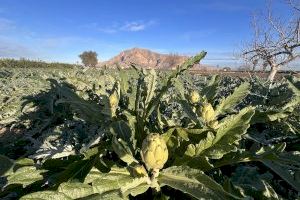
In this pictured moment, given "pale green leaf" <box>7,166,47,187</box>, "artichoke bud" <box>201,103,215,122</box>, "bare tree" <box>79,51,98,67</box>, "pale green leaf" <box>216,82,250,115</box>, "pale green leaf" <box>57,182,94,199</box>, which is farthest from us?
"bare tree" <box>79,51,98,67</box>

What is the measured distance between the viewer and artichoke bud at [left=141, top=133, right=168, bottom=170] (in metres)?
1.68

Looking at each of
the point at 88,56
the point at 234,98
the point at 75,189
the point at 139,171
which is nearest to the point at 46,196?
the point at 75,189

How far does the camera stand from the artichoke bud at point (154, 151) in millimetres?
1679

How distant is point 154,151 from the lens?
169 centimetres

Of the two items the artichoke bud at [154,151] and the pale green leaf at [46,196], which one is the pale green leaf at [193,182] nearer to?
the artichoke bud at [154,151]

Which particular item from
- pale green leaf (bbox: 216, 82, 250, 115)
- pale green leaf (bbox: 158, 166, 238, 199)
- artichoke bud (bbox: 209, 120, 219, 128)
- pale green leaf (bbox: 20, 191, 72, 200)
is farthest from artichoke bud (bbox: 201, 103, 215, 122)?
pale green leaf (bbox: 20, 191, 72, 200)

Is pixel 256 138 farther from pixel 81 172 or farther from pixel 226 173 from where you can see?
pixel 81 172

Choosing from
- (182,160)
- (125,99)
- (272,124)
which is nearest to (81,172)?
(182,160)

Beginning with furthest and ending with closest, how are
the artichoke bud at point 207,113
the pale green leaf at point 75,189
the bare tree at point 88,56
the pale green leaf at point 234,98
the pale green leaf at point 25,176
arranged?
the bare tree at point 88,56 → the pale green leaf at point 234,98 → the artichoke bud at point 207,113 → the pale green leaf at point 25,176 → the pale green leaf at point 75,189

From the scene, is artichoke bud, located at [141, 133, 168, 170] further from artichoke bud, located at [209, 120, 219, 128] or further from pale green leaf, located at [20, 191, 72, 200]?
artichoke bud, located at [209, 120, 219, 128]

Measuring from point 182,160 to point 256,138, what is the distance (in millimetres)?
672

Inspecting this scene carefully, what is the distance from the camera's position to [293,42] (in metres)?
12.0

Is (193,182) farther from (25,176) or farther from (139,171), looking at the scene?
(25,176)

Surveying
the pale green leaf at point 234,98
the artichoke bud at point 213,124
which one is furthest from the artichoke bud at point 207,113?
the pale green leaf at point 234,98
